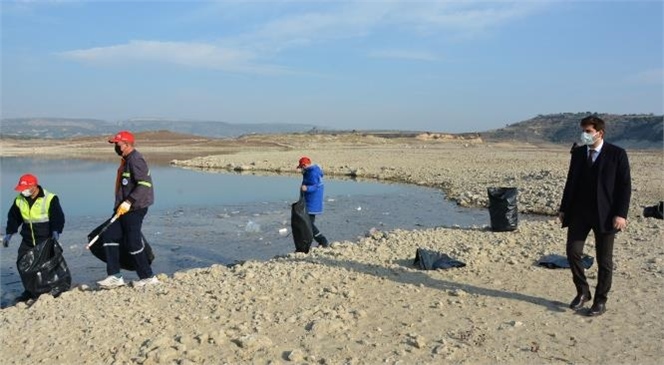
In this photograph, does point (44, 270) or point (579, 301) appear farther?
point (44, 270)

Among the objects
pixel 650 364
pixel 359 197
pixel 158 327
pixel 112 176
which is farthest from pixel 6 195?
pixel 650 364

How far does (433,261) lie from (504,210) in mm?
2933

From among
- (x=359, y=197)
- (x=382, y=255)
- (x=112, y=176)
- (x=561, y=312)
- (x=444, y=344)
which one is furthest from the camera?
(x=112, y=176)

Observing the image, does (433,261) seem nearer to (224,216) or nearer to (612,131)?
(224,216)

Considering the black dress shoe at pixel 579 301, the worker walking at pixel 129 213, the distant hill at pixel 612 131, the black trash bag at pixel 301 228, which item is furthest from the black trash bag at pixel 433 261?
the distant hill at pixel 612 131

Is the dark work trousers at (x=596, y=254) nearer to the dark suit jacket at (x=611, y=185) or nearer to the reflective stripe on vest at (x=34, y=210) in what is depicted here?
the dark suit jacket at (x=611, y=185)

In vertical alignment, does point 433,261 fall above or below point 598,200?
below

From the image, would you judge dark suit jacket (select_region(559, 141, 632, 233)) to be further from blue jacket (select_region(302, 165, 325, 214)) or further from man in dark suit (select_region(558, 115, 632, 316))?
blue jacket (select_region(302, 165, 325, 214))

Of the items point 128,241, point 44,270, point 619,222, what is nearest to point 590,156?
point 619,222

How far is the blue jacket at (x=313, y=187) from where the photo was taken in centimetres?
905

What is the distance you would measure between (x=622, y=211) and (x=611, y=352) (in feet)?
4.44

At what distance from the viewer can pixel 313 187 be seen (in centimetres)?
905

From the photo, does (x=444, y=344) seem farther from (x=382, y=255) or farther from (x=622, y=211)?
(x=382, y=255)

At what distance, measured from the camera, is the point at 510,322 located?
17.0 ft
